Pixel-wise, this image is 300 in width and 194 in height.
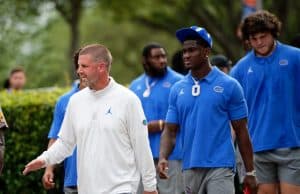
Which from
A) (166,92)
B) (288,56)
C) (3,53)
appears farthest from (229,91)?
(3,53)

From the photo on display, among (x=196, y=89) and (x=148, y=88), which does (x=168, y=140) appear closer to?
(x=196, y=89)

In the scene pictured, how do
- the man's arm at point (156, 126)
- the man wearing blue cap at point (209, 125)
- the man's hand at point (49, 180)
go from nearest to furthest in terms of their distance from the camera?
the man wearing blue cap at point (209, 125) < the man's hand at point (49, 180) < the man's arm at point (156, 126)

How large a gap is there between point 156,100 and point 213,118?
2.84m

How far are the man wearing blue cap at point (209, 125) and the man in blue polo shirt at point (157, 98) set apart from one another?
2276 millimetres

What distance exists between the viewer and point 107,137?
840cm

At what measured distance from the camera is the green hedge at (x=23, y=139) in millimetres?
12891

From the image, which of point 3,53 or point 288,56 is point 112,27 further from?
point 288,56

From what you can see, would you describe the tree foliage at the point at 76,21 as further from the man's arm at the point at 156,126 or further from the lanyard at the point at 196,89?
the lanyard at the point at 196,89

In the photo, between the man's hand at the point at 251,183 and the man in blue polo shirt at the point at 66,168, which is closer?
the man's hand at the point at 251,183

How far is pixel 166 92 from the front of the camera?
39.1 feet

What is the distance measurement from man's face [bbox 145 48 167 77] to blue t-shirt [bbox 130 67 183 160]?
8cm

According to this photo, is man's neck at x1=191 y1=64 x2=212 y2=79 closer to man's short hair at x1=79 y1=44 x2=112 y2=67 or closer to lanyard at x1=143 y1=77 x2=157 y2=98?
man's short hair at x1=79 y1=44 x2=112 y2=67

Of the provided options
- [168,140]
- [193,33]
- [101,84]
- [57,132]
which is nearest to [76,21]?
[57,132]

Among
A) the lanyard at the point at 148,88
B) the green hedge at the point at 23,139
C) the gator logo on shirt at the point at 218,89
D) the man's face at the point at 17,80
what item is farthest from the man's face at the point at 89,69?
the man's face at the point at 17,80
